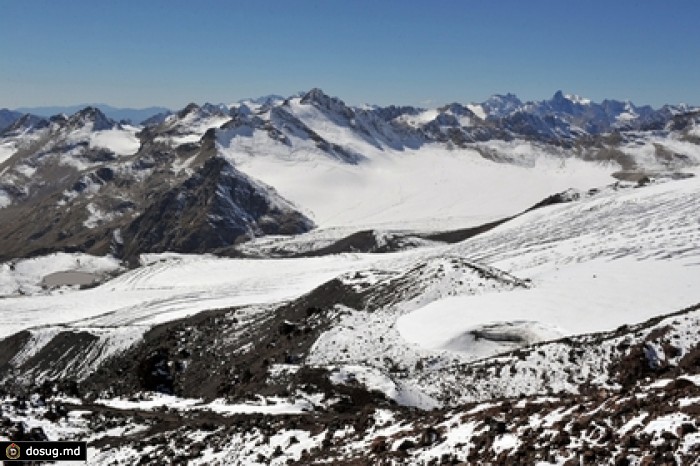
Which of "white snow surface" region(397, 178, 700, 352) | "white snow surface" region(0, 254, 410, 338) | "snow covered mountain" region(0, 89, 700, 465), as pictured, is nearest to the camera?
"snow covered mountain" region(0, 89, 700, 465)

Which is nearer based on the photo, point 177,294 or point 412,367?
point 412,367

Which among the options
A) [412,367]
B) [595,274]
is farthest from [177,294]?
[412,367]

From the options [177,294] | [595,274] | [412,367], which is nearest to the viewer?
[412,367]

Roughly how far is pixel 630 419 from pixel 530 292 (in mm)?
39456

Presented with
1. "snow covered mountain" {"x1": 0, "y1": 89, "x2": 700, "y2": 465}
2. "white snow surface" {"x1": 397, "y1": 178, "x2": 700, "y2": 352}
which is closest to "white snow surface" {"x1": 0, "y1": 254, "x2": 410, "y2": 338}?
"snow covered mountain" {"x1": 0, "y1": 89, "x2": 700, "y2": 465}

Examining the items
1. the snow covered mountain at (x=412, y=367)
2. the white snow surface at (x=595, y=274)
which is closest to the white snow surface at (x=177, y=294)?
the snow covered mountain at (x=412, y=367)

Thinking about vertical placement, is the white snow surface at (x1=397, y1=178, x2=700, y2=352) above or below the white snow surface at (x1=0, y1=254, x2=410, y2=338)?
above

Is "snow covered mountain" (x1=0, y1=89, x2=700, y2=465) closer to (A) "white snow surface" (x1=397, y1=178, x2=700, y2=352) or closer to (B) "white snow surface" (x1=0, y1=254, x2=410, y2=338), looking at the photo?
(A) "white snow surface" (x1=397, y1=178, x2=700, y2=352)

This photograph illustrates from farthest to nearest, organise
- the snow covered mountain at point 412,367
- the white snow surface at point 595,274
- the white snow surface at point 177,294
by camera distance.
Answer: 1. the white snow surface at point 177,294
2. the white snow surface at point 595,274
3. the snow covered mountain at point 412,367

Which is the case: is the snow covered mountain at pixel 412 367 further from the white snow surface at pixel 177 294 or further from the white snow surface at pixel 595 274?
the white snow surface at pixel 177 294

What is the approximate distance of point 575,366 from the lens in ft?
113

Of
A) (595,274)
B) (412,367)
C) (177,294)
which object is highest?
(595,274)

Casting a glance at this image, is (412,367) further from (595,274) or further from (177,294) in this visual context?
(177,294)

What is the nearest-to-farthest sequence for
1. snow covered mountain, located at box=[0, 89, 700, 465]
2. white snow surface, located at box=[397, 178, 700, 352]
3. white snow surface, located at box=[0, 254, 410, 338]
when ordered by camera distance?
snow covered mountain, located at box=[0, 89, 700, 465]
white snow surface, located at box=[397, 178, 700, 352]
white snow surface, located at box=[0, 254, 410, 338]
